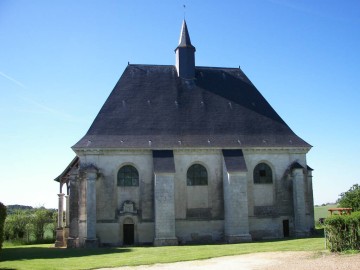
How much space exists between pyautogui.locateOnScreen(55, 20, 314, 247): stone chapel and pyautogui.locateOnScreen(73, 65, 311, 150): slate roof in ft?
0.26

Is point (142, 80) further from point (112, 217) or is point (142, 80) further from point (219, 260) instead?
point (219, 260)

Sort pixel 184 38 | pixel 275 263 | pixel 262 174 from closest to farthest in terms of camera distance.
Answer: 1. pixel 275 263
2. pixel 262 174
3. pixel 184 38

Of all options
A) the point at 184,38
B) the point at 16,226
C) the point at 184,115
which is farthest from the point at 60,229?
the point at 184,38

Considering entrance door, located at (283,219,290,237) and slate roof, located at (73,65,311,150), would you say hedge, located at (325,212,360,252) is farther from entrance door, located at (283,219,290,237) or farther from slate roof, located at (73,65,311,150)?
slate roof, located at (73,65,311,150)

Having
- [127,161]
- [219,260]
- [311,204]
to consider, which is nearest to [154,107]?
[127,161]

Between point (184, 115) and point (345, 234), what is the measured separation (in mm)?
16403

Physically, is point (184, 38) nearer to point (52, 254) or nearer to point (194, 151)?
point (194, 151)

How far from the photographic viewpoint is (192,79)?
33812 millimetres

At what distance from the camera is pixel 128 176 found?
28.9 meters

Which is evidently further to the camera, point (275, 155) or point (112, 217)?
point (275, 155)

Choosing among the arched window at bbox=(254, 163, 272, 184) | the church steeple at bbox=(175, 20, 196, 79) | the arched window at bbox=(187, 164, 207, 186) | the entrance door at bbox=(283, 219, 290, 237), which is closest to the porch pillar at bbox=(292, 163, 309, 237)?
the entrance door at bbox=(283, 219, 290, 237)

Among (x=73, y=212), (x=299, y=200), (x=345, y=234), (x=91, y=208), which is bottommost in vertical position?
(x=345, y=234)

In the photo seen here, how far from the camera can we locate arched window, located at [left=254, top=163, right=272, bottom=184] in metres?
30.3

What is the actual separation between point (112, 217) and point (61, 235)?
560 cm
